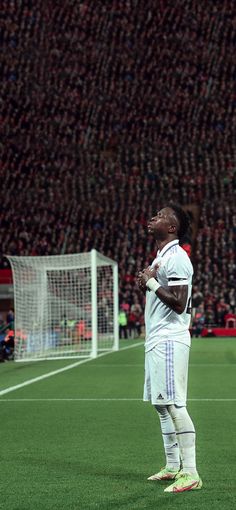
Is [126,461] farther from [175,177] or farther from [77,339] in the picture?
[175,177]

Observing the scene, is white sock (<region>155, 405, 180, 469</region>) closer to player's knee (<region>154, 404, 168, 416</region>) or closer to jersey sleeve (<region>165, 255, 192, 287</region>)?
player's knee (<region>154, 404, 168, 416</region>)

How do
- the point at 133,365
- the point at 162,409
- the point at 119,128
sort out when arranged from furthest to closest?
the point at 119,128, the point at 133,365, the point at 162,409

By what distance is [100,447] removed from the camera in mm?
8109

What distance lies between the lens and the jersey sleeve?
5.87 metres

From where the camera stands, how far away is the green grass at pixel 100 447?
5.71 m

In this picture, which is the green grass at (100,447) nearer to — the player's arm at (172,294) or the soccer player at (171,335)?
the soccer player at (171,335)

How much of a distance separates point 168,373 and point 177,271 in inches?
26.1

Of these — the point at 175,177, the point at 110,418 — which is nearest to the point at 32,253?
the point at 175,177

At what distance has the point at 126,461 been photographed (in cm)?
730

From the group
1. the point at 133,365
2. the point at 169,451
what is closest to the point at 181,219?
the point at 169,451

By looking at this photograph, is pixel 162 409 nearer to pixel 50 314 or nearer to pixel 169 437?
pixel 169 437

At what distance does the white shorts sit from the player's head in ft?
2.36

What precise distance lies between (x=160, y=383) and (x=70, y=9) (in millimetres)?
48705

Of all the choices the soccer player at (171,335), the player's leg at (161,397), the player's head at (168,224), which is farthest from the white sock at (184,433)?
the player's head at (168,224)
